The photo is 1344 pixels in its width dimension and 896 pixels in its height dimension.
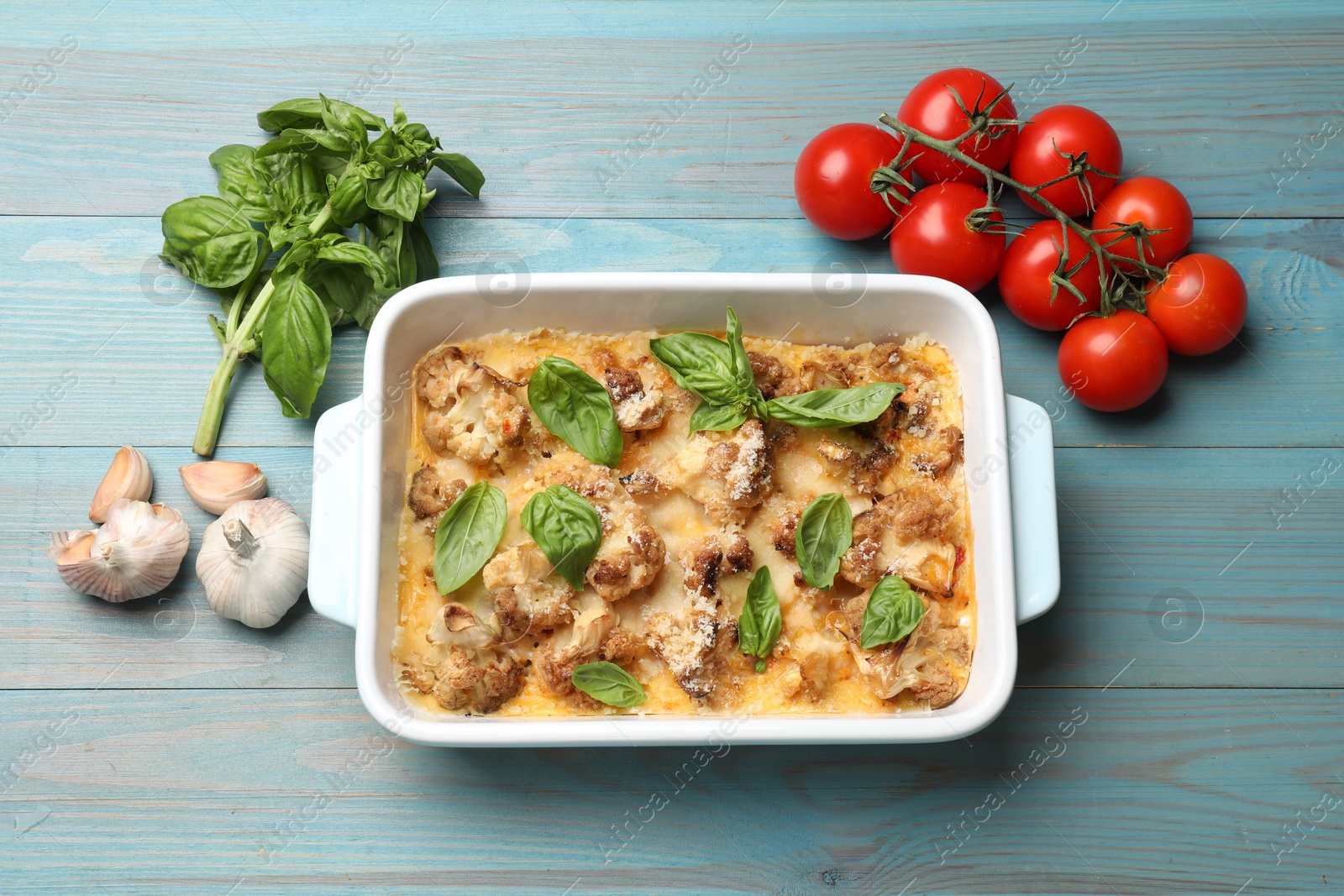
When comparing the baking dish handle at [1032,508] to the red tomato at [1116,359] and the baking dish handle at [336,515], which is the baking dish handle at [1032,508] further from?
the baking dish handle at [336,515]

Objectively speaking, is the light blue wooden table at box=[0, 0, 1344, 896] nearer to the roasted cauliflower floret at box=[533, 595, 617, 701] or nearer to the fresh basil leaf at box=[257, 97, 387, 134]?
the fresh basil leaf at box=[257, 97, 387, 134]

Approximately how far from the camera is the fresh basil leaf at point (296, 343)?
1.75 meters

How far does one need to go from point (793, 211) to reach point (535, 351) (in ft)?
2.19

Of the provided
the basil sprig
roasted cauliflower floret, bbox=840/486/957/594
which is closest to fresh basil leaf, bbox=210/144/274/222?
the basil sprig

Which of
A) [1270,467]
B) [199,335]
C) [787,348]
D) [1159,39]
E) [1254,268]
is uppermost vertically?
[1159,39]

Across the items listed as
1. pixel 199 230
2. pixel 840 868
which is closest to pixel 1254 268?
pixel 840 868

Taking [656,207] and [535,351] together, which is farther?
[656,207]

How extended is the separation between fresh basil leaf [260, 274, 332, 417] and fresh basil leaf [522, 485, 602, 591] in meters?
0.54

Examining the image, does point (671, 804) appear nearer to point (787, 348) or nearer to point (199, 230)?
A: point (787, 348)

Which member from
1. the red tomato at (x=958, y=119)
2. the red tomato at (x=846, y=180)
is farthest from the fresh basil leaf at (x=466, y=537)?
the red tomato at (x=958, y=119)

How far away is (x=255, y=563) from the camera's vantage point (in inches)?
70.3

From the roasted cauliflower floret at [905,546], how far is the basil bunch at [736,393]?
0.60 feet

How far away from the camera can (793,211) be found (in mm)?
1989

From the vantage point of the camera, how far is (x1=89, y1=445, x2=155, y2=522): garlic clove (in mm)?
1860
